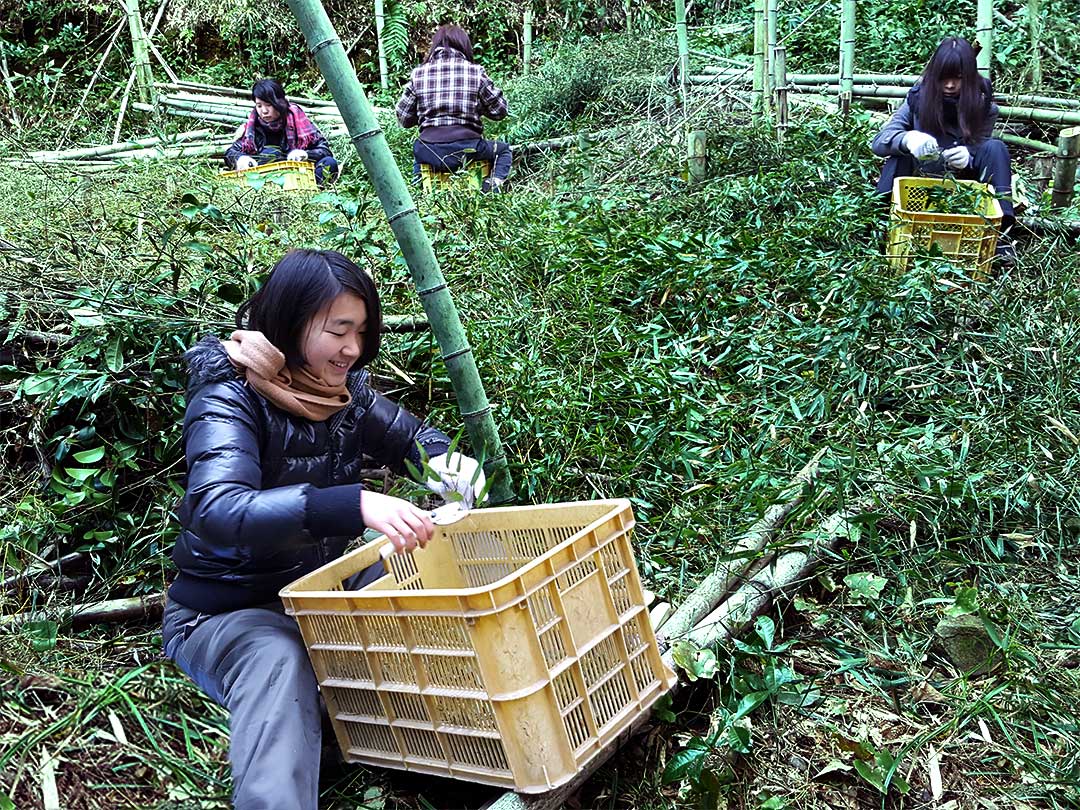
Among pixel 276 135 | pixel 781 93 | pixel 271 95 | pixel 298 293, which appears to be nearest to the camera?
pixel 298 293

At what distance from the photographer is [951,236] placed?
4164 mm

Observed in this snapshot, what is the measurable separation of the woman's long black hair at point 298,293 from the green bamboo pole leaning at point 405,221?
0.84ft

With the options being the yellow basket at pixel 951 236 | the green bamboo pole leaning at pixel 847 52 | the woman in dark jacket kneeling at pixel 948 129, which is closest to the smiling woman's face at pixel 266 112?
the green bamboo pole leaning at pixel 847 52

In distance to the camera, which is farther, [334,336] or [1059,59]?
[1059,59]

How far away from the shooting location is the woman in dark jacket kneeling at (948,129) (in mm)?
4660

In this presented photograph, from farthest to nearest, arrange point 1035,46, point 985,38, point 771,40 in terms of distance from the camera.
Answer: point 1035,46 < point 771,40 < point 985,38

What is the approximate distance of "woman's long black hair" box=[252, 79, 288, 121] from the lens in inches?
240

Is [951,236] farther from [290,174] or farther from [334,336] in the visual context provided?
[290,174]

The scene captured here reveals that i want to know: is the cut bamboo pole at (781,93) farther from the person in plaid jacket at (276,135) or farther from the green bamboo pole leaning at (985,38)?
the person in plaid jacket at (276,135)

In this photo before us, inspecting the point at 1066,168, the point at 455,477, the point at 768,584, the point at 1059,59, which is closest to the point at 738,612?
the point at 768,584

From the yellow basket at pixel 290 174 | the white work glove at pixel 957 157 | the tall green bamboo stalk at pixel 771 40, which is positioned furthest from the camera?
the tall green bamboo stalk at pixel 771 40

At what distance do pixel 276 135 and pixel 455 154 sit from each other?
3.83 ft

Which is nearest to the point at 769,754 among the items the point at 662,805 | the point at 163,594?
the point at 662,805

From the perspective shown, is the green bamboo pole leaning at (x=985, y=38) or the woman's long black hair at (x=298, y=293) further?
the green bamboo pole leaning at (x=985, y=38)
